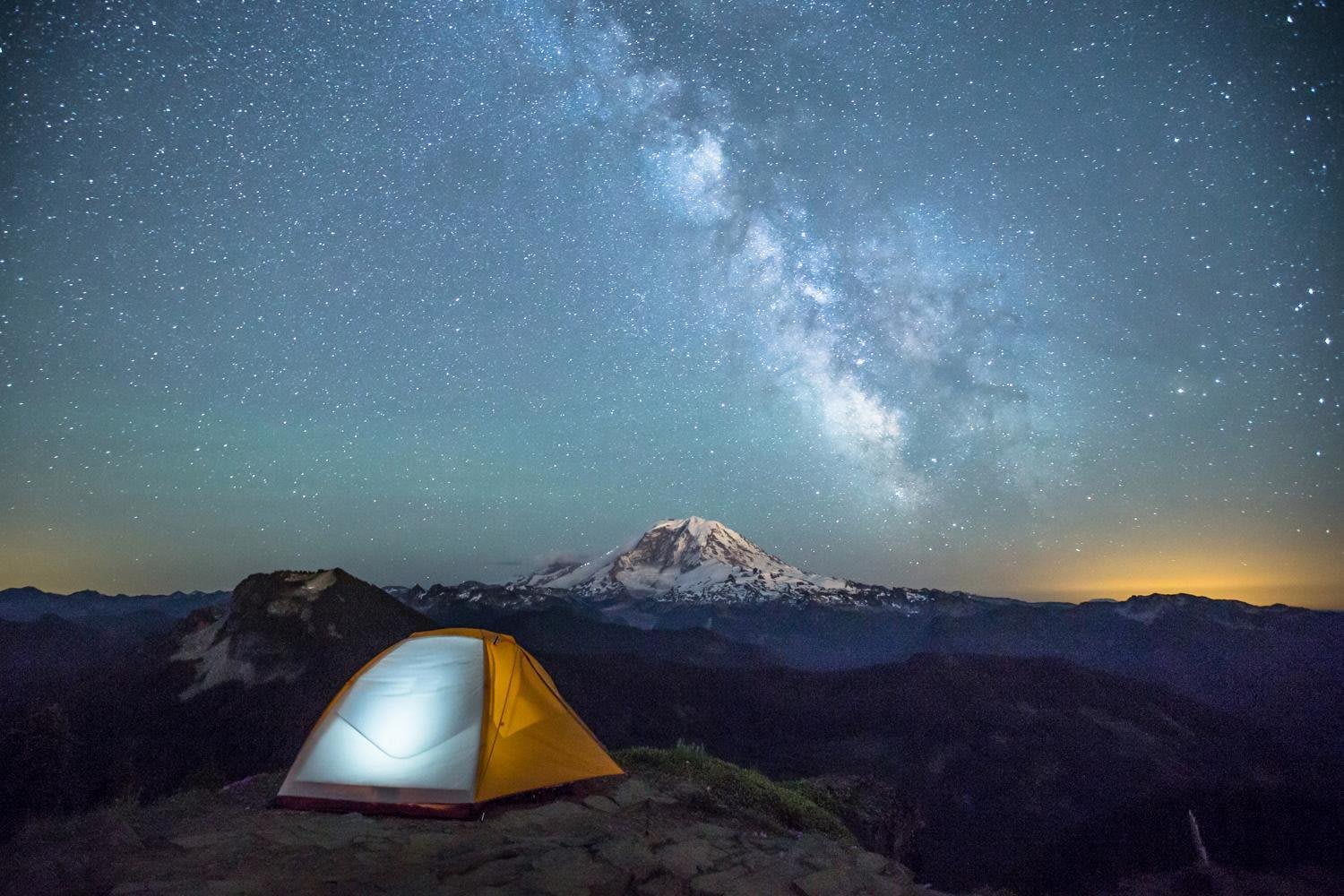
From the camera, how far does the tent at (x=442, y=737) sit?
23.4 ft

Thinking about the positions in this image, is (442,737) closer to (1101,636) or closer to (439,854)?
(439,854)

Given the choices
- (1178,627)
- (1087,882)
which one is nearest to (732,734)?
(1087,882)

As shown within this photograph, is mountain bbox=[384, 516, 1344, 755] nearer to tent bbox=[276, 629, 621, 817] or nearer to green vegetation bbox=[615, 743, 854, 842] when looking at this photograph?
green vegetation bbox=[615, 743, 854, 842]

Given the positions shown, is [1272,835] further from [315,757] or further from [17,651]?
→ [17,651]

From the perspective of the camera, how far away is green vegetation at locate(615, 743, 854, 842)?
27.5 ft

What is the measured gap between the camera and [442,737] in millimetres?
7512

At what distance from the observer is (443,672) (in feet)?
27.1

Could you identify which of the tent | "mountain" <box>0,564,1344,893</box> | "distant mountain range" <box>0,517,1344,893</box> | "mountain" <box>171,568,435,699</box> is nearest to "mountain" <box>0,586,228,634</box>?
"distant mountain range" <box>0,517,1344,893</box>

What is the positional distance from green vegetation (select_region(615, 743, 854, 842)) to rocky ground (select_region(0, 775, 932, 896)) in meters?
0.75

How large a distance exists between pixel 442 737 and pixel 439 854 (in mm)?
2008

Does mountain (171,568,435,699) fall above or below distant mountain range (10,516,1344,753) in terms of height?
above

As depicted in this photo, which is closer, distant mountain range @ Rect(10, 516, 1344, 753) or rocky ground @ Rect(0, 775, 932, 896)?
rocky ground @ Rect(0, 775, 932, 896)

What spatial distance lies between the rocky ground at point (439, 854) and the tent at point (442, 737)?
296 mm

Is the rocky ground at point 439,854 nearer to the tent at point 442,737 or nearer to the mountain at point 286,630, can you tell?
the tent at point 442,737
